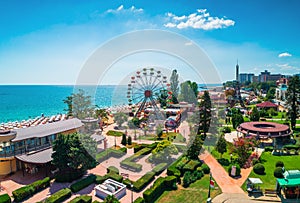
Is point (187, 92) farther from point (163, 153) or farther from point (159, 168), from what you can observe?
point (159, 168)

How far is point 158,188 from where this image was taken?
15.5m

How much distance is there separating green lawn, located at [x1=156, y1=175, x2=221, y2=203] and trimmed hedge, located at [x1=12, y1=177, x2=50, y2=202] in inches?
328

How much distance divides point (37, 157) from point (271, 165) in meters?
20.3

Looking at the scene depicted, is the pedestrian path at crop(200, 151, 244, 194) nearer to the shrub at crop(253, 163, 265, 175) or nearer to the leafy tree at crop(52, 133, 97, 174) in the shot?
the shrub at crop(253, 163, 265, 175)

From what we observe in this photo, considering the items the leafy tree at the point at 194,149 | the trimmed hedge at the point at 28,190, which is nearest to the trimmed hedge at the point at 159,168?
the leafy tree at the point at 194,149

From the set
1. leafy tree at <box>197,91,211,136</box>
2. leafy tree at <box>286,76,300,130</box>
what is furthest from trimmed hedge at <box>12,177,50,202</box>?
leafy tree at <box>286,76,300,130</box>

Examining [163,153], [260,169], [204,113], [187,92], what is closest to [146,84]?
[204,113]

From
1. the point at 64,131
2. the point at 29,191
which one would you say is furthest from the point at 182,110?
the point at 29,191

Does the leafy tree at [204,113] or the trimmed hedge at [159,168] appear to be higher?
the leafy tree at [204,113]

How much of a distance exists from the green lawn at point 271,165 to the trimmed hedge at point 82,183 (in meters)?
11.3

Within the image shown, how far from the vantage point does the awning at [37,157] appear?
58.2 feet

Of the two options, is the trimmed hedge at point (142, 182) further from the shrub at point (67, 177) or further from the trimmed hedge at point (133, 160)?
the shrub at point (67, 177)

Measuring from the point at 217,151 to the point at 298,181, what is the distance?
9.28 m

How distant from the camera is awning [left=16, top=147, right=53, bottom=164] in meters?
17.7
